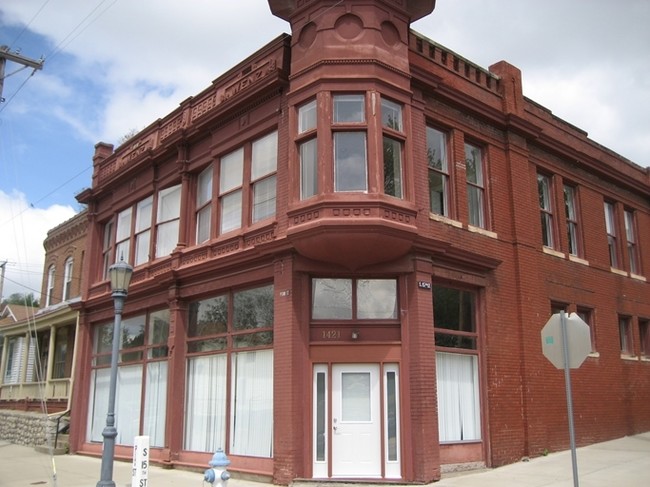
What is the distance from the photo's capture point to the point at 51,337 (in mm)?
25562

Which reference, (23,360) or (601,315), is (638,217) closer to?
(601,315)

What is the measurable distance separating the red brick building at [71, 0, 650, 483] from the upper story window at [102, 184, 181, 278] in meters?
0.08

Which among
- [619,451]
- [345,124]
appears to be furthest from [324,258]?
[619,451]

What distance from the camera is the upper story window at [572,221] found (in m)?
18.5

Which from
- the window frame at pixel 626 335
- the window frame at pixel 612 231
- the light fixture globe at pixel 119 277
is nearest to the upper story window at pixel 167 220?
the light fixture globe at pixel 119 277

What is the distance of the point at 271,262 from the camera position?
1399 cm

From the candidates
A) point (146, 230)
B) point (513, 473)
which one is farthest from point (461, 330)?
point (146, 230)

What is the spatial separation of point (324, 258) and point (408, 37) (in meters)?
5.42

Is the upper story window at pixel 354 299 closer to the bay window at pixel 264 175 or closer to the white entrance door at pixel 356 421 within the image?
the white entrance door at pixel 356 421

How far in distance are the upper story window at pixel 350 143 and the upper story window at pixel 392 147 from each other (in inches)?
19.8

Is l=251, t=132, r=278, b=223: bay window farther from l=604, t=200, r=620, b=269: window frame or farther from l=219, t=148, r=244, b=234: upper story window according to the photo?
A: l=604, t=200, r=620, b=269: window frame

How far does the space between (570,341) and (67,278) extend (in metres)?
25.3

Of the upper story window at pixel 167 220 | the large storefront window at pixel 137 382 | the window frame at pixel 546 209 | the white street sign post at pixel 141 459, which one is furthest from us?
the upper story window at pixel 167 220

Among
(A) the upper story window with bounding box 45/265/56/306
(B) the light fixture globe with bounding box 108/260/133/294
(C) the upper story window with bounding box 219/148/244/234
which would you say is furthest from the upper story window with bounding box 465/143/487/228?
(A) the upper story window with bounding box 45/265/56/306
